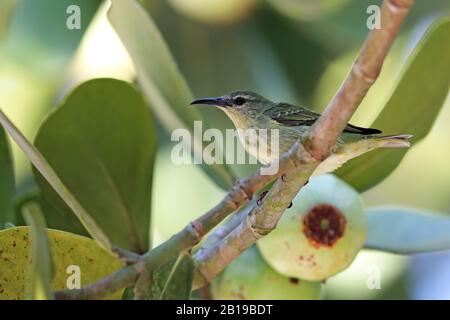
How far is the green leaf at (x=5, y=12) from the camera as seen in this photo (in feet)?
7.68

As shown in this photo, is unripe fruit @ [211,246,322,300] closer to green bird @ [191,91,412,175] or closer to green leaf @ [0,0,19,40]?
A: green bird @ [191,91,412,175]

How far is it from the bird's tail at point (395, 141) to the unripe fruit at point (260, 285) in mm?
398

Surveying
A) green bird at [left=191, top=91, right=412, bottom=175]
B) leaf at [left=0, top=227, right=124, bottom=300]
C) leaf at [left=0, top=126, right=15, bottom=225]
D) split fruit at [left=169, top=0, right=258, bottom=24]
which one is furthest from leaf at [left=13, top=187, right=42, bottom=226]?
split fruit at [left=169, top=0, right=258, bottom=24]

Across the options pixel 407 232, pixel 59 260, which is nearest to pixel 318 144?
pixel 59 260

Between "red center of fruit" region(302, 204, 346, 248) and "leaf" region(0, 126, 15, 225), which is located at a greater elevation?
"leaf" region(0, 126, 15, 225)

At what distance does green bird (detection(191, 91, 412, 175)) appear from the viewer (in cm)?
211

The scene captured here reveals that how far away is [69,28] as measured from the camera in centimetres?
302

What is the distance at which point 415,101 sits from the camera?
206 cm

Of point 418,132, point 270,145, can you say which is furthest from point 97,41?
point 418,132

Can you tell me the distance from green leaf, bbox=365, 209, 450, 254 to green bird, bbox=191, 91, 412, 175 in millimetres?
195

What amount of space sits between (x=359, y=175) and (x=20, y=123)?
4.40ft

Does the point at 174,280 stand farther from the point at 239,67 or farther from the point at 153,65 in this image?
the point at 239,67

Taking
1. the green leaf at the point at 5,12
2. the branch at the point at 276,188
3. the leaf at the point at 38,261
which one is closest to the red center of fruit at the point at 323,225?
the branch at the point at 276,188
